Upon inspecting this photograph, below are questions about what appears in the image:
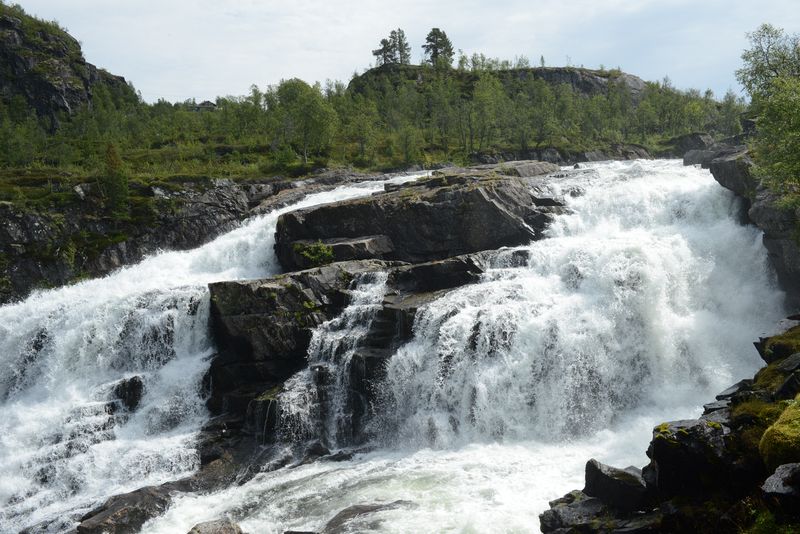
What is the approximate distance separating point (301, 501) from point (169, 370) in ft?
50.5

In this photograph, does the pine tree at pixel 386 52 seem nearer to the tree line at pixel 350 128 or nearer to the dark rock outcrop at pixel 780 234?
the tree line at pixel 350 128

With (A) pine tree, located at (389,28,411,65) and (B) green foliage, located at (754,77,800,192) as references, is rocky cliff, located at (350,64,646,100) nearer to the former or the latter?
(A) pine tree, located at (389,28,411,65)

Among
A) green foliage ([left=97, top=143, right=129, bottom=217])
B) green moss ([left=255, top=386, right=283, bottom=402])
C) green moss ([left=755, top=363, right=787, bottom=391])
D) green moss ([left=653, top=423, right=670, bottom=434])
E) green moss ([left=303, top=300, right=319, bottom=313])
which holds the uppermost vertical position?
green foliage ([left=97, top=143, right=129, bottom=217])

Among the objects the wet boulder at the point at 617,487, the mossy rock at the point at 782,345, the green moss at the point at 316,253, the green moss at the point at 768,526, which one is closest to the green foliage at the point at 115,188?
the green moss at the point at 316,253

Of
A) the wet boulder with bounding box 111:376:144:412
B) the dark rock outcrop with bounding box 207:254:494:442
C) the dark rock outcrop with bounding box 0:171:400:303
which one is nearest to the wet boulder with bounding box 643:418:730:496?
the dark rock outcrop with bounding box 207:254:494:442

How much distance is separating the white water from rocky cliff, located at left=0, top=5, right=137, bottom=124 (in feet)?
345

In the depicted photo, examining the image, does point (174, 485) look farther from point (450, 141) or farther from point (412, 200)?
point (450, 141)

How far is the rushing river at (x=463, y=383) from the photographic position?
2225 cm

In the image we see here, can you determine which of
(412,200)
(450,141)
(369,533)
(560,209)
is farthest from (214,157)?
(369,533)

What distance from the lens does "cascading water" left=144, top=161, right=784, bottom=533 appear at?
21453 mm

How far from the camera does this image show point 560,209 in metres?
41.6

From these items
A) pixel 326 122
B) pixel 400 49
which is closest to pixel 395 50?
pixel 400 49

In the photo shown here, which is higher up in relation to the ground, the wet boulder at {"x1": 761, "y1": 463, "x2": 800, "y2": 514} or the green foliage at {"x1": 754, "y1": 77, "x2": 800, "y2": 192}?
the green foliage at {"x1": 754, "y1": 77, "x2": 800, "y2": 192}

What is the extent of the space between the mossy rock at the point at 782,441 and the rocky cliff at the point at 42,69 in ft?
469
